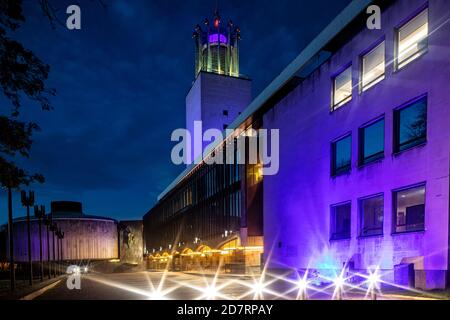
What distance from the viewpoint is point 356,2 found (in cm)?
2109

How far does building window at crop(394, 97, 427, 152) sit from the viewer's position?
1709 cm

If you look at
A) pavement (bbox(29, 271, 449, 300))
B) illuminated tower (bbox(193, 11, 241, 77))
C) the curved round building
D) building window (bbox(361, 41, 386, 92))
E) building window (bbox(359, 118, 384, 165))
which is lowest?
pavement (bbox(29, 271, 449, 300))

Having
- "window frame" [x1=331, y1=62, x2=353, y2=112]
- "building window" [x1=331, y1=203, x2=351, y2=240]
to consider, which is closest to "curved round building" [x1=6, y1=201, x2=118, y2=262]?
"building window" [x1=331, y1=203, x2=351, y2=240]

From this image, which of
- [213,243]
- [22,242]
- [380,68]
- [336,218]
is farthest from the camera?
[22,242]

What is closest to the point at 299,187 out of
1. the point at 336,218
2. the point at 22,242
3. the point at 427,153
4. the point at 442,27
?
the point at 336,218

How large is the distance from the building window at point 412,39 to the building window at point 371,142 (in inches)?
124

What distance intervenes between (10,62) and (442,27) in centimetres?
1514

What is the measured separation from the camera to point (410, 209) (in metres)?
17.4

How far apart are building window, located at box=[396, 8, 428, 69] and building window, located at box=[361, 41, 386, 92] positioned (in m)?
1.23

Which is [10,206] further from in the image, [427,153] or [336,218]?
[427,153]

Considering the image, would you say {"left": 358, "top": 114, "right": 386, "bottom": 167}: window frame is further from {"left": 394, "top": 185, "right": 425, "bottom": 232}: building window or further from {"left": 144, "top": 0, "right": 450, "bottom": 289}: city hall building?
→ {"left": 394, "top": 185, "right": 425, "bottom": 232}: building window

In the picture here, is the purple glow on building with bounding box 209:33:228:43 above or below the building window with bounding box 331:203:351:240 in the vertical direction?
above

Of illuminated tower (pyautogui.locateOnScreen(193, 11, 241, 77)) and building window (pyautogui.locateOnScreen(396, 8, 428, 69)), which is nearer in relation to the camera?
building window (pyautogui.locateOnScreen(396, 8, 428, 69))

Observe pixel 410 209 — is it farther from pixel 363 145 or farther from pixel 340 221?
pixel 340 221
